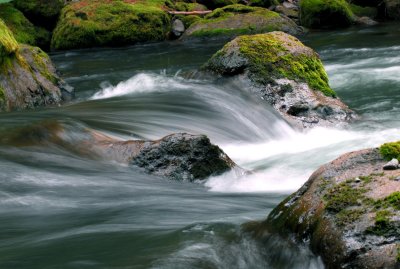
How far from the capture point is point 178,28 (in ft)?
64.0

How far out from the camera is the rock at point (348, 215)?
122 inches

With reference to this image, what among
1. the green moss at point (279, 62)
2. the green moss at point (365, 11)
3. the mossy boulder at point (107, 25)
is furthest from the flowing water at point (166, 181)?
the green moss at point (365, 11)

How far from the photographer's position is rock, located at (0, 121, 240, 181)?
611cm

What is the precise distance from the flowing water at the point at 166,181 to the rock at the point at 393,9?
936 cm

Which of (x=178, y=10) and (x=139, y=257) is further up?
(x=178, y=10)

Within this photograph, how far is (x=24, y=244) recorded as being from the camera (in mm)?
4121

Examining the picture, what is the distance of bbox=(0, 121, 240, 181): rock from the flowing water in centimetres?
12

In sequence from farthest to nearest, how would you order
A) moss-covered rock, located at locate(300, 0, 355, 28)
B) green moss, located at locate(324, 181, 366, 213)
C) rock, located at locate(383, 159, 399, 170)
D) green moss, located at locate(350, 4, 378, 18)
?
green moss, located at locate(350, 4, 378, 18)
moss-covered rock, located at locate(300, 0, 355, 28)
rock, located at locate(383, 159, 399, 170)
green moss, located at locate(324, 181, 366, 213)

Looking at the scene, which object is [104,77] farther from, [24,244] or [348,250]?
[348,250]

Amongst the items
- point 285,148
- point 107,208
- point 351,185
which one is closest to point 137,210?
point 107,208

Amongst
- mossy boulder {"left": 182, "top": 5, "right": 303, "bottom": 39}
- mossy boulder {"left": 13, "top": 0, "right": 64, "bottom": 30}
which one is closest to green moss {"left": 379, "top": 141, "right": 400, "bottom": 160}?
mossy boulder {"left": 182, "top": 5, "right": 303, "bottom": 39}

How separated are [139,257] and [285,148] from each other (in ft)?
16.0

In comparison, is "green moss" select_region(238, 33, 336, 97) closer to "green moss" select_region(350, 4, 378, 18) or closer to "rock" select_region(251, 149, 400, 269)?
"rock" select_region(251, 149, 400, 269)

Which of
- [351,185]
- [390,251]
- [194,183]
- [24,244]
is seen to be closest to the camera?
[390,251]
